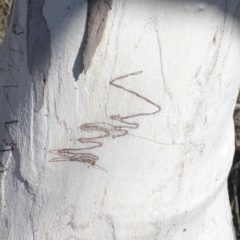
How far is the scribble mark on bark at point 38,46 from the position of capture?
2.27 ft

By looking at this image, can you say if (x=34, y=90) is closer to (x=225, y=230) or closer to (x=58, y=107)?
(x=58, y=107)

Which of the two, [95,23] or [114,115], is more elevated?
[95,23]

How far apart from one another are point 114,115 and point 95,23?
13cm

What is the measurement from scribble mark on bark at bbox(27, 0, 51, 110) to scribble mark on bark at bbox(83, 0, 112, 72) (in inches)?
2.5

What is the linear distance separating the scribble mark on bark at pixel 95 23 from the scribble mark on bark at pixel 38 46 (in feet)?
0.21

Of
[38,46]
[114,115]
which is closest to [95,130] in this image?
[114,115]

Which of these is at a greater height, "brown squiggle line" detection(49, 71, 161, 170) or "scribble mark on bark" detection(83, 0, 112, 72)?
"scribble mark on bark" detection(83, 0, 112, 72)

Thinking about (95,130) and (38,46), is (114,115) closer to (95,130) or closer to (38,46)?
(95,130)

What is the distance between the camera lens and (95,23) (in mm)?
657

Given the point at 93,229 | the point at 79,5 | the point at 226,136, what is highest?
the point at 79,5

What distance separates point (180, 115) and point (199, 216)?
0.20 meters

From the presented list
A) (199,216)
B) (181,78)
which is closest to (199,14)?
(181,78)

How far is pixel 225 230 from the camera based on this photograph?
2.88 ft

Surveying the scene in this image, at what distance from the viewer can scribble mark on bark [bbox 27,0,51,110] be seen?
69 cm
